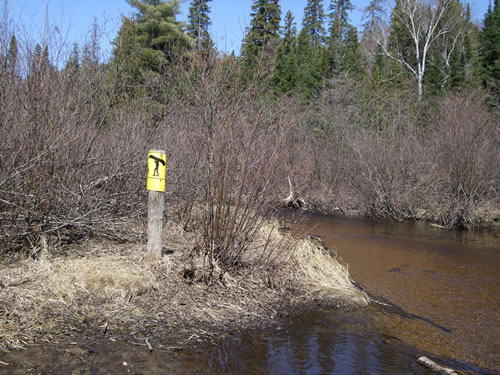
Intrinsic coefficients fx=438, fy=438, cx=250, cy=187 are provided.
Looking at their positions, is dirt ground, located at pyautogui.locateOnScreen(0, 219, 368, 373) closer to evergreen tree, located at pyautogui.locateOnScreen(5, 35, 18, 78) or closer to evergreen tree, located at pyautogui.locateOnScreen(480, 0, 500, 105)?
evergreen tree, located at pyautogui.locateOnScreen(5, 35, 18, 78)

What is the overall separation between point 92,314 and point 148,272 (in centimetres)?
104

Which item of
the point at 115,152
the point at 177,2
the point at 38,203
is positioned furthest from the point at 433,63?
the point at 38,203

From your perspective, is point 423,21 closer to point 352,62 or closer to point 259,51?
point 352,62

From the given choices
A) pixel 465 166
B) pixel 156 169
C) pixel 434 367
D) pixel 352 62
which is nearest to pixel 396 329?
pixel 434 367

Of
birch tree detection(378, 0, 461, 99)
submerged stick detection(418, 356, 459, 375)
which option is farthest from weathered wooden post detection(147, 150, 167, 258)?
birch tree detection(378, 0, 461, 99)

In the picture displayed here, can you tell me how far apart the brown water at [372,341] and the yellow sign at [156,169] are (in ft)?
6.79

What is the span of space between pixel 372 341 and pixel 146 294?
2.58m

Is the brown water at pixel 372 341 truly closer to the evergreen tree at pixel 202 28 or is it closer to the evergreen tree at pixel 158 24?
the evergreen tree at pixel 202 28

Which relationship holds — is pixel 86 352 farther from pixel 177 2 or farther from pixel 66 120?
pixel 177 2

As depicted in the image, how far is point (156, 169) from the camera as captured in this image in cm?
538

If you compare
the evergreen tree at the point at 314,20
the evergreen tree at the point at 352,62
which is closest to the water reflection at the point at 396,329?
the evergreen tree at the point at 352,62

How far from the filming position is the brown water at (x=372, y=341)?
3.63m

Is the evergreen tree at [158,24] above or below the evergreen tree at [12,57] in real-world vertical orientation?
above

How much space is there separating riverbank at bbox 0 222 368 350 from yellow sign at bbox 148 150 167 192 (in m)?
0.97
